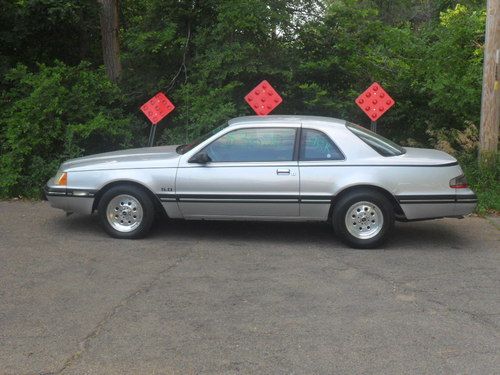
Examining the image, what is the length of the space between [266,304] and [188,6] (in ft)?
28.4

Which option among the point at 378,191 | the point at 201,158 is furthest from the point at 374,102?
the point at 201,158

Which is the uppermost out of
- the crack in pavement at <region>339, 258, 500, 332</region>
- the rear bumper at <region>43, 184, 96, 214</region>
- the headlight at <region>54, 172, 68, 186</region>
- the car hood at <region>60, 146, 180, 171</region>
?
the car hood at <region>60, 146, 180, 171</region>

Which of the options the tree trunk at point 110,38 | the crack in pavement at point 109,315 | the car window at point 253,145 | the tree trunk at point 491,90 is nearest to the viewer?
the crack in pavement at point 109,315

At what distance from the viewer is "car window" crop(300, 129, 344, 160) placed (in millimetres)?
6918

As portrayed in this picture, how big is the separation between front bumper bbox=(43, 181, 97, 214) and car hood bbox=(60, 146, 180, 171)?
0.26m

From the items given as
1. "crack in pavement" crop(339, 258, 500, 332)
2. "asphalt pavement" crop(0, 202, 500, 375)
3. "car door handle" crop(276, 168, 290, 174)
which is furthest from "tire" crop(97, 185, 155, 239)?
"crack in pavement" crop(339, 258, 500, 332)

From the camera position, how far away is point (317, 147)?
6961 mm

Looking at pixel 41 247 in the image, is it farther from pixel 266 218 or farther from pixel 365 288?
pixel 365 288

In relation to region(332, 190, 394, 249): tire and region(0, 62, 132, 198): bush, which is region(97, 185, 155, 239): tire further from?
region(0, 62, 132, 198): bush

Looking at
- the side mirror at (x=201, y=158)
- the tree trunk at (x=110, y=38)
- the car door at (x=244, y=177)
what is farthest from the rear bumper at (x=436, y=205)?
the tree trunk at (x=110, y=38)

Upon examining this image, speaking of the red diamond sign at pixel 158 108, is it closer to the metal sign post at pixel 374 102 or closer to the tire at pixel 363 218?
the metal sign post at pixel 374 102

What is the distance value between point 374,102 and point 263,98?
71.8 inches

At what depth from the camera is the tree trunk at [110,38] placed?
41.6ft

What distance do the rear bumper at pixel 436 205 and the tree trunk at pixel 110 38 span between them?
25.4 ft
